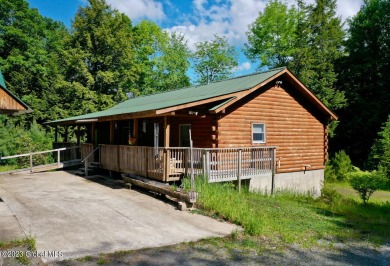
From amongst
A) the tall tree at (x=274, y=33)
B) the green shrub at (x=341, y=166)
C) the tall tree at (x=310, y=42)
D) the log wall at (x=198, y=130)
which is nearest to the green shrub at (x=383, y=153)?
the green shrub at (x=341, y=166)

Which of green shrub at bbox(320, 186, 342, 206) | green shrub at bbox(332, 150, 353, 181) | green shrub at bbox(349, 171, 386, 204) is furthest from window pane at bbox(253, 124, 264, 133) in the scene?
green shrub at bbox(332, 150, 353, 181)

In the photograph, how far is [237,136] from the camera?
1516 centimetres

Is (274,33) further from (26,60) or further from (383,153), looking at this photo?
(26,60)

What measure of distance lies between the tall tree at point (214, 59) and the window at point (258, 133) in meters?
33.8

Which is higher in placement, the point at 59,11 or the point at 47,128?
the point at 59,11

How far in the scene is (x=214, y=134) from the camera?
1449 cm

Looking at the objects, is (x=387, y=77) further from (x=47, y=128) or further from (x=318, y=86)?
(x=47, y=128)

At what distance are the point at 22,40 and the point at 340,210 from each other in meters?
33.6

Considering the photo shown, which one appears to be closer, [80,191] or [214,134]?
[80,191]

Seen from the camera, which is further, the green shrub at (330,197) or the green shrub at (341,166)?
the green shrub at (341,166)

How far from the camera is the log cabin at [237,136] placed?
12.6 metres

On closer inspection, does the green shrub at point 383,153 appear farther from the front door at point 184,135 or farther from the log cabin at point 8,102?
the log cabin at point 8,102

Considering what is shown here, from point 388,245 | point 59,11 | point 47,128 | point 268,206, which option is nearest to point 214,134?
point 268,206

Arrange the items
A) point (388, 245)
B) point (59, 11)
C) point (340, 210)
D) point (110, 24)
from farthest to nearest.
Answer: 1. point (59, 11)
2. point (110, 24)
3. point (340, 210)
4. point (388, 245)
